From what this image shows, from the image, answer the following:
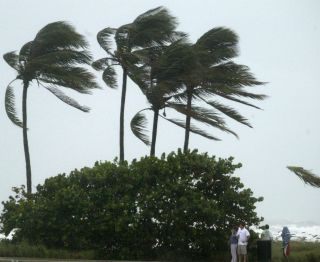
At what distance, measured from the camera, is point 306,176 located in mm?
26328

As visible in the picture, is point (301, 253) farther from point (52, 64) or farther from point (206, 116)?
point (52, 64)

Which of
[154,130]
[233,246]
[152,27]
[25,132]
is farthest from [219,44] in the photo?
[233,246]

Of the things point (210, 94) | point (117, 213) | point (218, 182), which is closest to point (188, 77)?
point (210, 94)

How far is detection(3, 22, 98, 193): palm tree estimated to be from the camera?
31.0 m

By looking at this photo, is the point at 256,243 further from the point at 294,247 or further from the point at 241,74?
the point at 241,74

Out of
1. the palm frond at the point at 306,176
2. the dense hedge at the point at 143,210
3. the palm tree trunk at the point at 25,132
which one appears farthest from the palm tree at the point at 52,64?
the palm frond at the point at 306,176

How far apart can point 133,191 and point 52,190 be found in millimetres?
3389

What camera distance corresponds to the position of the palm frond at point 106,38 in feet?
106

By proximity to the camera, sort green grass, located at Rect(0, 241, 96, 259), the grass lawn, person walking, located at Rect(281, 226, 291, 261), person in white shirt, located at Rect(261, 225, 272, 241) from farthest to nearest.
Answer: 1. person in white shirt, located at Rect(261, 225, 272, 241)
2. the grass lawn
3. green grass, located at Rect(0, 241, 96, 259)
4. person walking, located at Rect(281, 226, 291, 261)

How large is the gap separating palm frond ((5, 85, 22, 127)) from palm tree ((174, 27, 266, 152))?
24.2ft

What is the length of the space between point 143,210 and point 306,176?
633cm

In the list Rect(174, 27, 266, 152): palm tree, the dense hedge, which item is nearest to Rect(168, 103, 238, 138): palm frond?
Rect(174, 27, 266, 152): palm tree

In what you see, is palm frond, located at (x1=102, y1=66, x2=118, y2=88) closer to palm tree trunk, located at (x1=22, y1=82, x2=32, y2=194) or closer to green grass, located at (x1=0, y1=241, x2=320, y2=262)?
palm tree trunk, located at (x1=22, y1=82, x2=32, y2=194)

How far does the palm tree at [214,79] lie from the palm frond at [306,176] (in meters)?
4.65
